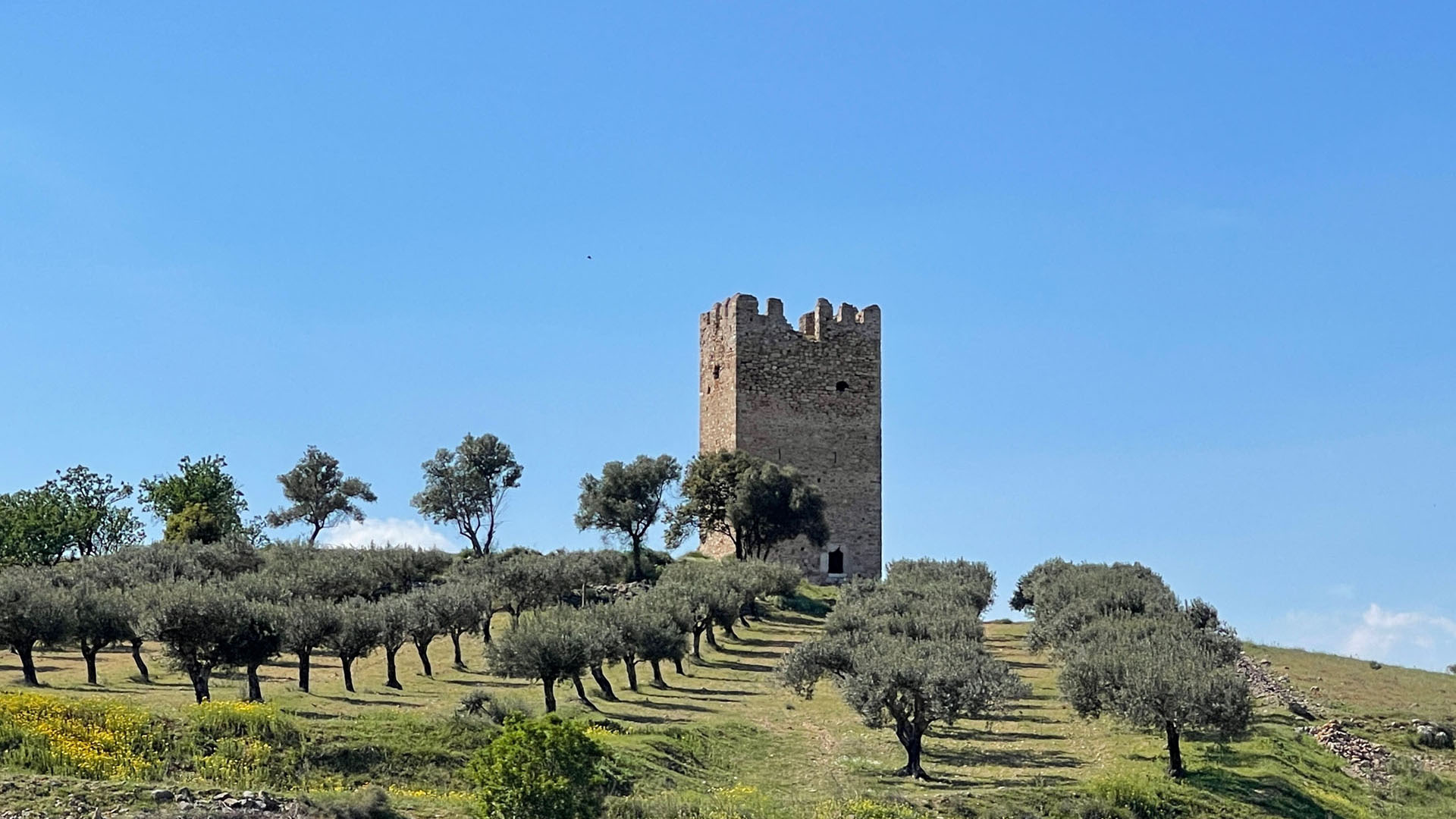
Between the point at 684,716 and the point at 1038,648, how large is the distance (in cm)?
1443

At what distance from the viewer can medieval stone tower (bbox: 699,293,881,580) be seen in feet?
209

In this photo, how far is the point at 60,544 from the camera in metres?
64.2

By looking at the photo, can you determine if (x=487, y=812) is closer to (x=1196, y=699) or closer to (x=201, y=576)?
(x=1196, y=699)

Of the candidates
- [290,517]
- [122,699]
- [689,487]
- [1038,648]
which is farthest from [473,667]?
[290,517]

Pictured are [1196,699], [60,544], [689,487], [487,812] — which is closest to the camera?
[487,812]

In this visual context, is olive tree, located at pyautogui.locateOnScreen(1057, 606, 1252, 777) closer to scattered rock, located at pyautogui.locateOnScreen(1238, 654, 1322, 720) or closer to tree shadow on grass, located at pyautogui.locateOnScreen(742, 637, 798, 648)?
scattered rock, located at pyautogui.locateOnScreen(1238, 654, 1322, 720)

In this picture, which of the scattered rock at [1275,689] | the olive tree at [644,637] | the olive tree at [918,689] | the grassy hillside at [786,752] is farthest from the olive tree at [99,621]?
the scattered rock at [1275,689]

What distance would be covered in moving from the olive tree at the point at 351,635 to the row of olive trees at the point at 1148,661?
54.2ft

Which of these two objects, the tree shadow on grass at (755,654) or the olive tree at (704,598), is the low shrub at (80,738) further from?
the tree shadow on grass at (755,654)

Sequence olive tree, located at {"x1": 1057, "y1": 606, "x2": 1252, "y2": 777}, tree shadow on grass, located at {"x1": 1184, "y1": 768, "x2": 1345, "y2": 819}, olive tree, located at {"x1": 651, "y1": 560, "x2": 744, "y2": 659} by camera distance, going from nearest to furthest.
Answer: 1. tree shadow on grass, located at {"x1": 1184, "y1": 768, "x2": 1345, "y2": 819}
2. olive tree, located at {"x1": 1057, "y1": 606, "x2": 1252, "y2": 777}
3. olive tree, located at {"x1": 651, "y1": 560, "x2": 744, "y2": 659}

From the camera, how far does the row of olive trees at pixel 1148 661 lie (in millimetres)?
26812

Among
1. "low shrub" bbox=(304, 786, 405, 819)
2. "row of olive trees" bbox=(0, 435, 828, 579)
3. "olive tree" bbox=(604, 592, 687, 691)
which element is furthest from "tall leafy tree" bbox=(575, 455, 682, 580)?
"low shrub" bbox=(304, 786, 405, 819)

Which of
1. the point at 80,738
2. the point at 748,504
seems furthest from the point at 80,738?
the point at 748,504

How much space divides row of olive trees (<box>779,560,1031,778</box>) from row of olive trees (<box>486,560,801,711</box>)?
12.6ft
